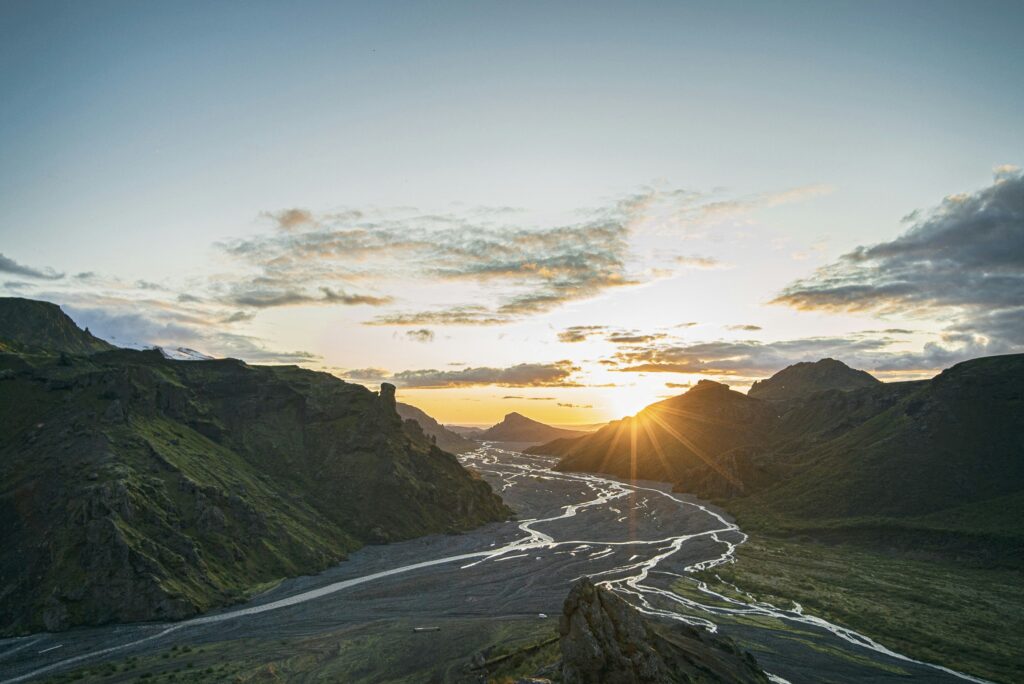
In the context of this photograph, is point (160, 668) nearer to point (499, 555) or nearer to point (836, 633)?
point (499, 555)

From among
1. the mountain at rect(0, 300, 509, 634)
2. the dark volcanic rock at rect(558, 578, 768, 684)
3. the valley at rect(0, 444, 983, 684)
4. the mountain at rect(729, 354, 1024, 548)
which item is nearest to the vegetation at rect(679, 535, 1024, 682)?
the valley at rect(0, 444, 983, 684)

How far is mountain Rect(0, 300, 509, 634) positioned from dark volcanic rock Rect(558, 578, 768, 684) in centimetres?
7538

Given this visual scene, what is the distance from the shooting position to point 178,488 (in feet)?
401

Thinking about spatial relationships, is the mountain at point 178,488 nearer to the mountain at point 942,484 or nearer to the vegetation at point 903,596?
the vegetation at point 903,596

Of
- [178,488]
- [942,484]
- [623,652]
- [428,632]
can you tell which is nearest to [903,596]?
[623,652]

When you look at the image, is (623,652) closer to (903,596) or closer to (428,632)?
(428,632)

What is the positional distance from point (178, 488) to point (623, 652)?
109 m

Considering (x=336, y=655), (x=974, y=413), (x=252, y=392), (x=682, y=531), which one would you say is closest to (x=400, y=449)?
Answer: (x=252, y=392)

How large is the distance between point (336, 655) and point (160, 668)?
73.4ft

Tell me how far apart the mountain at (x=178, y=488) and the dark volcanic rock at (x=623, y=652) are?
75.4 m

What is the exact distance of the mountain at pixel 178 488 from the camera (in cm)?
9450

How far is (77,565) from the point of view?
9444 cm

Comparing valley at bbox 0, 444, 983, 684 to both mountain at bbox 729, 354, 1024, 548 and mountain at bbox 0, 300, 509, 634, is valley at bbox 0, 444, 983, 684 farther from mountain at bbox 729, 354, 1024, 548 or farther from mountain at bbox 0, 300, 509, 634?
mountain at bbox 729, 354, 1024, 548

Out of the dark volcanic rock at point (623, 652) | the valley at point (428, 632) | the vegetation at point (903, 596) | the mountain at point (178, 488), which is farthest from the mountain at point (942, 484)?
the dark volcanic rock at point (623, 652)
